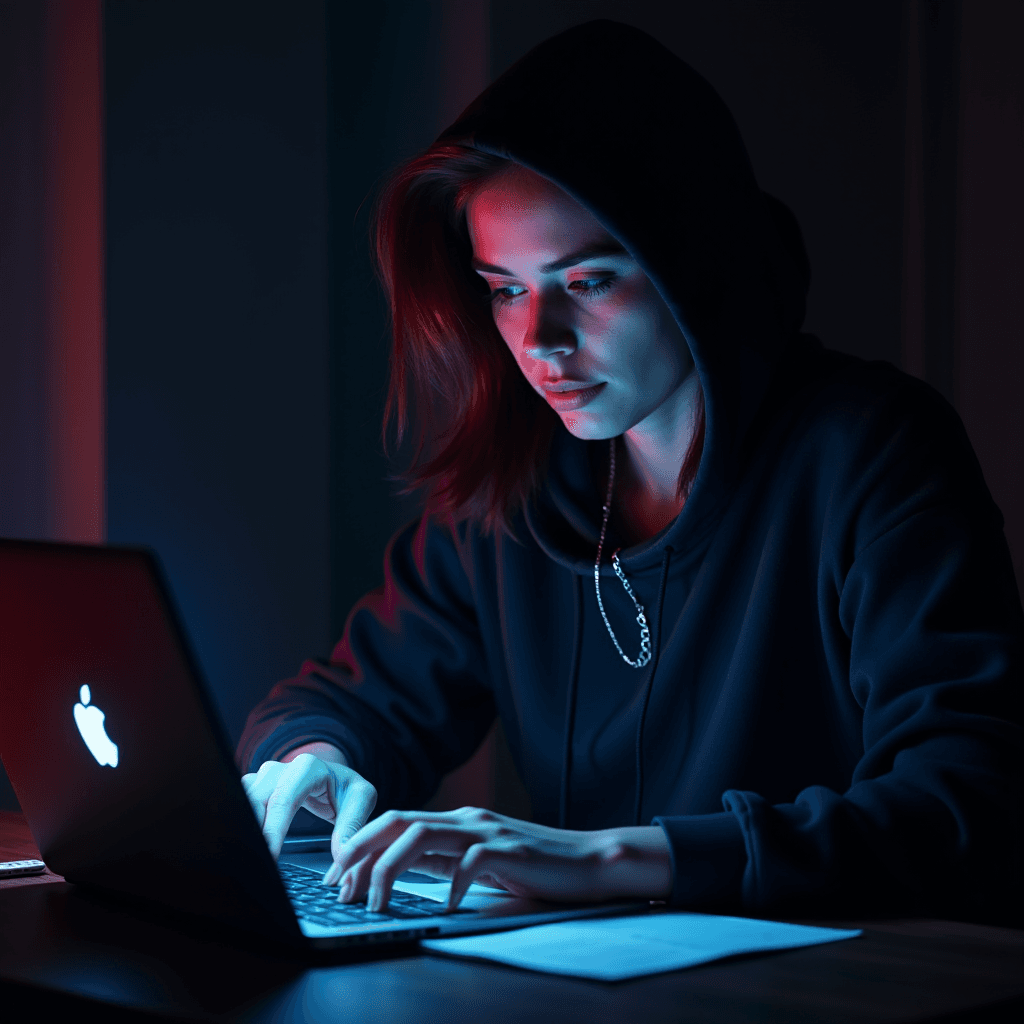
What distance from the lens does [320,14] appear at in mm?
1884

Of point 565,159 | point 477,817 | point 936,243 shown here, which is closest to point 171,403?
point 565,159

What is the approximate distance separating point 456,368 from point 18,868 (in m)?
0.75

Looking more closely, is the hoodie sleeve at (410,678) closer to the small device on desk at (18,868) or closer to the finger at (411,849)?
the small device on desk at (18,868)

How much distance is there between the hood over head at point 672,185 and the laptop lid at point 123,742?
0.59 meters

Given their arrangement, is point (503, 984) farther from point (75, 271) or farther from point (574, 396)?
point (75, 271)

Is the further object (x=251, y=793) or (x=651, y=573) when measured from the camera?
(x=651, y=573)

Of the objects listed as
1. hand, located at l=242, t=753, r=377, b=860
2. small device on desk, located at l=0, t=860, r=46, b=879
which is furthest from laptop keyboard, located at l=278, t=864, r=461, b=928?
small device on desk, located at l=0, t=860, r=46, b=879

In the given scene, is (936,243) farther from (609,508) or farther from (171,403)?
(171,403)

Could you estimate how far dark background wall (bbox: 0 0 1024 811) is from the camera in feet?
5.58

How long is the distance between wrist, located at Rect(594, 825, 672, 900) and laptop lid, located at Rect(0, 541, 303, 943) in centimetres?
23

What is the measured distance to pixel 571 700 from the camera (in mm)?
1371

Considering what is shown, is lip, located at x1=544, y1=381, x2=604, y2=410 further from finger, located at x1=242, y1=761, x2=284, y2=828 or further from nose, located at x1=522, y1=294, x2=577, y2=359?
finger, located at x1=242, y1=761, x2=284, y2=828

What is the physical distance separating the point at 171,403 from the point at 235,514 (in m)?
0.19

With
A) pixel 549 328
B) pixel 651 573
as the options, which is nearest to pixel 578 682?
pixel 651 573
